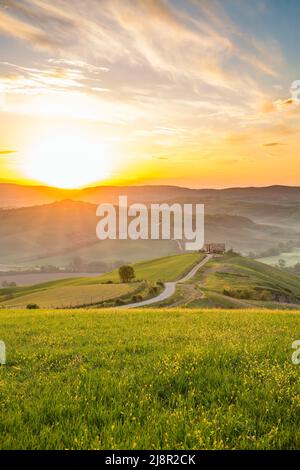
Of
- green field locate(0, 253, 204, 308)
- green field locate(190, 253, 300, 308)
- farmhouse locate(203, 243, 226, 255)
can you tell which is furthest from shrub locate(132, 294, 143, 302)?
farmhouse locate(203, 243, 226, 255)

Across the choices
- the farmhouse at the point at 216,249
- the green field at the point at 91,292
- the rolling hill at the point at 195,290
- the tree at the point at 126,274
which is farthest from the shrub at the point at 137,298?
the farmhouse at the point at 216,249

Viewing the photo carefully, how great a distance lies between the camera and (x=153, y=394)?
7922 mm

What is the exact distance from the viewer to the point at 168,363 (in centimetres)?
970

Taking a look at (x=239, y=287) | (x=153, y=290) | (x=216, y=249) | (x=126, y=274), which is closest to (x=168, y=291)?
(x=153, y=290)

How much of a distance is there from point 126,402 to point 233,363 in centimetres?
A: 373

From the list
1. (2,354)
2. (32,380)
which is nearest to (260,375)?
(32,380)

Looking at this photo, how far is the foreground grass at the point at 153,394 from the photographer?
20.0 feet

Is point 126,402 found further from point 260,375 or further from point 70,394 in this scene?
point 260,375

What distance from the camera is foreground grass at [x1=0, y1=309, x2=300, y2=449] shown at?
609 centimetres

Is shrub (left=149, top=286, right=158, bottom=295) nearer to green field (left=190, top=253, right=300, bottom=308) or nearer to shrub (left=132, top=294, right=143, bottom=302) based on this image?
shrub (left=132, top=294, right=143, bottom=302)

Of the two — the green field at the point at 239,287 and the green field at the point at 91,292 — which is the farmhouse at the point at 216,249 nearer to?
the green field at the point at 239,287

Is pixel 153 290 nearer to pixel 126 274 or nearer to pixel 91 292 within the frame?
pixel 91 292

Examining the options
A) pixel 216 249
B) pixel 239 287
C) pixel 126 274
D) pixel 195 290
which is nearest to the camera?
pixel 195 290

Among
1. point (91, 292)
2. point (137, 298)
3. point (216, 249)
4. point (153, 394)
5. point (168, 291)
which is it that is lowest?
point (168, 291)
